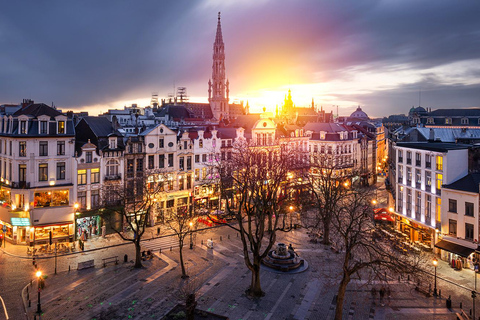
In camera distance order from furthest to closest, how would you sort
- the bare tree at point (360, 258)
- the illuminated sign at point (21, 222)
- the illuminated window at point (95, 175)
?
the illuminated window at point (95, 175)
the illuminated sign at point (21, 222)
the bare tree at point (360, 258)

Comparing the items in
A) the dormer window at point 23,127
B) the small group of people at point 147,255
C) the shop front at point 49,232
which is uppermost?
the dormer window at point 23,127

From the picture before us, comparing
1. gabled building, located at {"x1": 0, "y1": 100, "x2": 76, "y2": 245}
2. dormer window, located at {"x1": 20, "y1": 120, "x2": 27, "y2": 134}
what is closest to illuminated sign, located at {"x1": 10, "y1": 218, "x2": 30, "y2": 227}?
gabled building, located at {"x1": 0, "y1": 100, "x2": 76, "y2": 245}

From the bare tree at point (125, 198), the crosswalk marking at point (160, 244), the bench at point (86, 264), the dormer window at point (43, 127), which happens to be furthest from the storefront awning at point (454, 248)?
the dormer window at point (43, 127)

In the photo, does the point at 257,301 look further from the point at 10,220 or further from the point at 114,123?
the point at 114,123

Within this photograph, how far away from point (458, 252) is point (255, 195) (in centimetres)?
2166

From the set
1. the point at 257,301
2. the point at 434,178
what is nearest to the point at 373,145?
the point at 434,178

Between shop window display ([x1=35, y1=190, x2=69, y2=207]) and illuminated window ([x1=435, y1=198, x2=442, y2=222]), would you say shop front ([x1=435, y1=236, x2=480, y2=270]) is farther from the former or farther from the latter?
shop window display ([x1=35, y1=190, x2=69, y2=207])

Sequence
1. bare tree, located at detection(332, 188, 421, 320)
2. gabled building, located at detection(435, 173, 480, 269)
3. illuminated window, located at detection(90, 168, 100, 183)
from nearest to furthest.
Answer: bare tree, located at detection(332, 188, 421, 320) → gabled building, located at detection(435, 173, 480, 269) → illuminated window, located at detection(90, 168, 100, 183)

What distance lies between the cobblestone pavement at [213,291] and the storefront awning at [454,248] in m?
1.87

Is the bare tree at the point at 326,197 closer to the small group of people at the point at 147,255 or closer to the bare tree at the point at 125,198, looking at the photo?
the small group of people at the point at 147,255

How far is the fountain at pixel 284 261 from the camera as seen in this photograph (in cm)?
3400

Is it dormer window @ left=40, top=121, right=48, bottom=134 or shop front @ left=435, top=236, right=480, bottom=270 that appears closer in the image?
shop front @ left=435, top=236, right=480, bottom=270

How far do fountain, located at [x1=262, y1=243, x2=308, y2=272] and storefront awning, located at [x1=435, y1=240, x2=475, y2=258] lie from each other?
14.7 meters

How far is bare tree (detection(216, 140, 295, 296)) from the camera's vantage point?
91.3 feet
